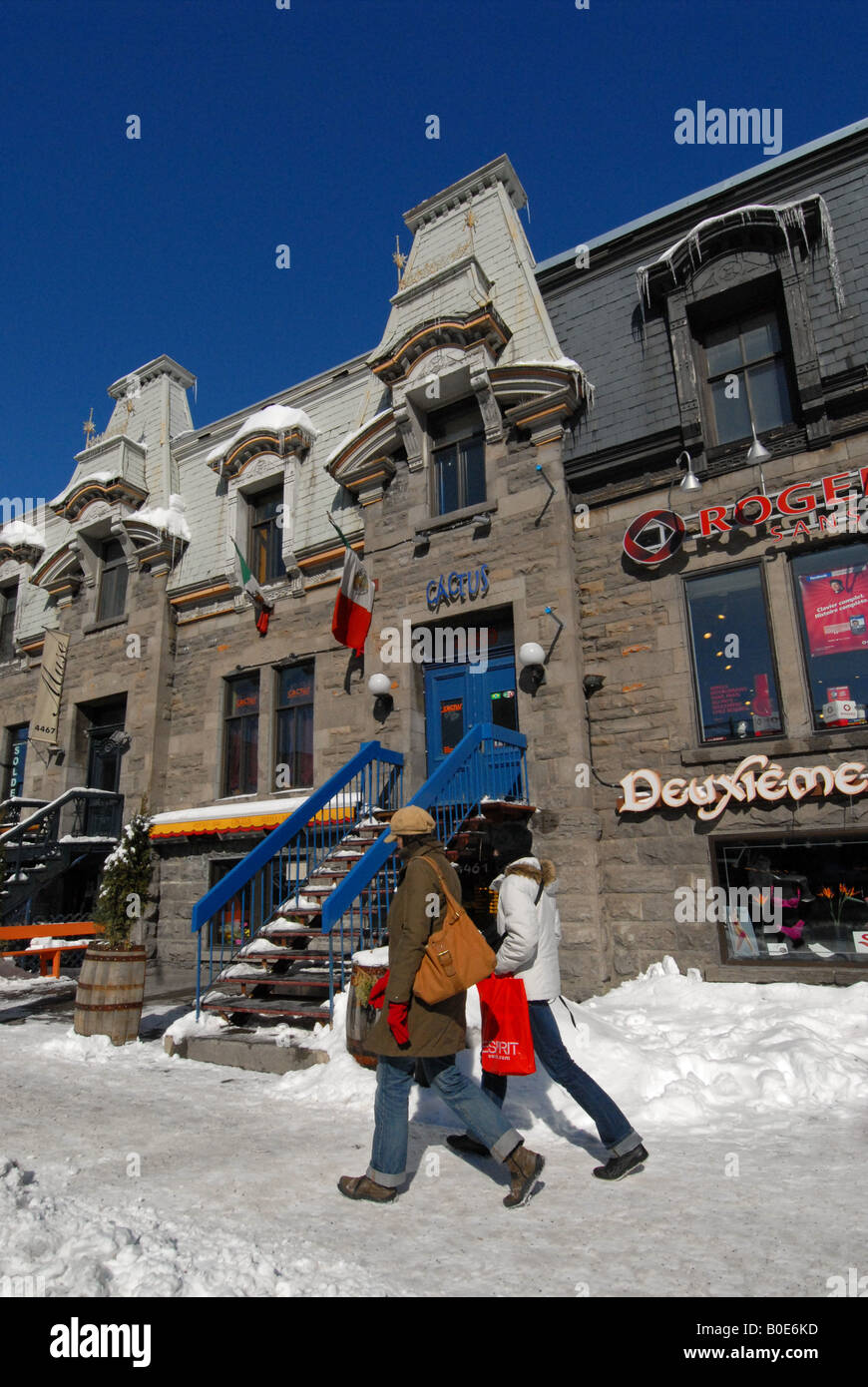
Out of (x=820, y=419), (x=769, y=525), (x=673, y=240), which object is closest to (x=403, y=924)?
(x=769, y=525)

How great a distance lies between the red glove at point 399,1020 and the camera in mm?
3996

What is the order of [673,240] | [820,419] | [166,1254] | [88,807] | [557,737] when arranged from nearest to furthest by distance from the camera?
1. [166,1254]
2. [820,419]
3. [557,737]
4. [673,240]
5. [88,807]

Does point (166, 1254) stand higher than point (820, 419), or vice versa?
point (820, 419)

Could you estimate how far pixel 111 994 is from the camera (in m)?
7.63

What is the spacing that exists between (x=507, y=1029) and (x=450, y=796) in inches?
184

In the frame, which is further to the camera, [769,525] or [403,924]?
[769,525]

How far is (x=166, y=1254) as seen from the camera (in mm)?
3154

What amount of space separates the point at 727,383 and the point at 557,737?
5127 millimetres

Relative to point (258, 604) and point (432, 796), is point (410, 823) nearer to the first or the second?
point (432, 796)

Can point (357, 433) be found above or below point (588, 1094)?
above

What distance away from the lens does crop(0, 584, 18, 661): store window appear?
60.6 feet

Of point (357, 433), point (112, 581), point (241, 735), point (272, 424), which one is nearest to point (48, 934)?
point (241, 735)
